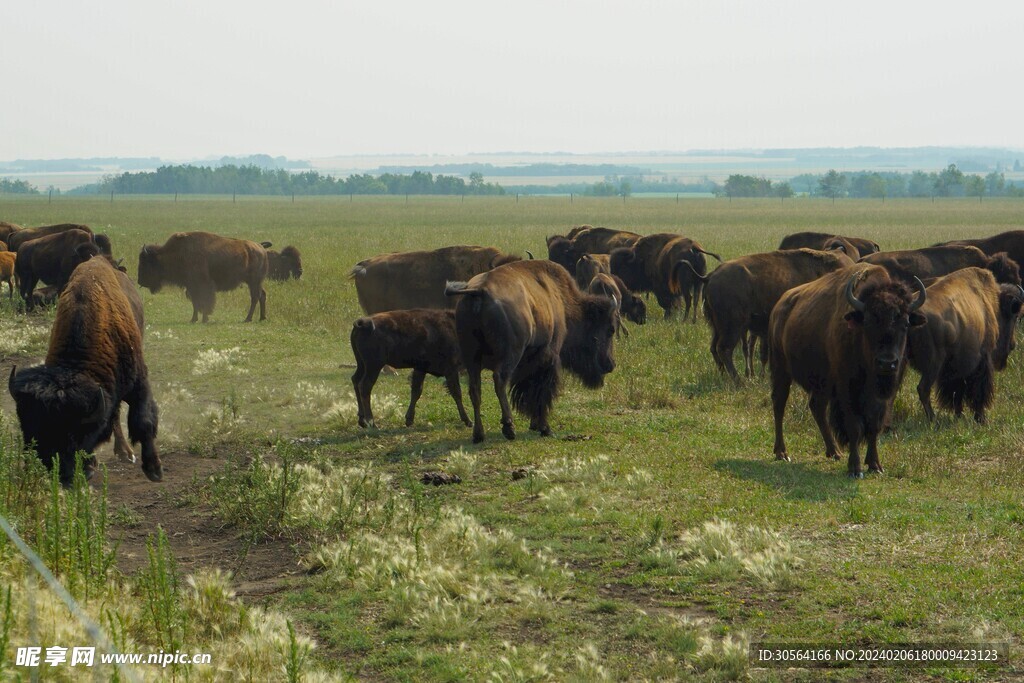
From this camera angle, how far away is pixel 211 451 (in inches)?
430

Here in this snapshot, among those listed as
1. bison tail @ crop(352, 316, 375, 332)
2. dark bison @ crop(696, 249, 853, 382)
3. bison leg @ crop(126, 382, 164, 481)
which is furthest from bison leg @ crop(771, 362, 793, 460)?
bison leg @ crop(126, 382, 164, 481)

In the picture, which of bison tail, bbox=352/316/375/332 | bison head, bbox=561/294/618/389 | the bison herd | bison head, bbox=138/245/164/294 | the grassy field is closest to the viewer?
the grassy field

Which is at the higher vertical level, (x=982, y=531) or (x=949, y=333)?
(x=949, y=333)

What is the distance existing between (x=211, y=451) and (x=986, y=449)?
739 centimetres

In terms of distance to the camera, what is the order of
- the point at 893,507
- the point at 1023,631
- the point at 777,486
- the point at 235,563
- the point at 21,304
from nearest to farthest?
the point at 1023,631 → the point at 235,563 → the point at 893,507 → the point at 777,486 → the point at 21,304

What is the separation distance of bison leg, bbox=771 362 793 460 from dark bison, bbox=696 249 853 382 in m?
4.33

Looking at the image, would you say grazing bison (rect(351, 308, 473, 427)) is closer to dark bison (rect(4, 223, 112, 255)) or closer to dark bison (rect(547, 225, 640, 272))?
dark bison (rect(4, 223, 112, 255))

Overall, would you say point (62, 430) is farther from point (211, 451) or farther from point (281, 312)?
point (281, 312)

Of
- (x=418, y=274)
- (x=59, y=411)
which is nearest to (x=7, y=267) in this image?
(x=418, y=274)

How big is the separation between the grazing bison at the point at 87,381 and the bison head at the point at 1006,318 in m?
9.61

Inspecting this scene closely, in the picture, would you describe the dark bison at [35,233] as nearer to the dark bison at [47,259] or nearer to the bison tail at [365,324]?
the dark bison at [47,259]

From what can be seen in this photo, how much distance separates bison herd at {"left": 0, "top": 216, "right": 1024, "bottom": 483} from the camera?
28.0ft

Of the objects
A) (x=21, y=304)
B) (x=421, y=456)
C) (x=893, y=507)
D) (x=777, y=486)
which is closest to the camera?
(x=893, y=507)

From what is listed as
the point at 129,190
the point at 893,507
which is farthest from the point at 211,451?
the point at 129,190
